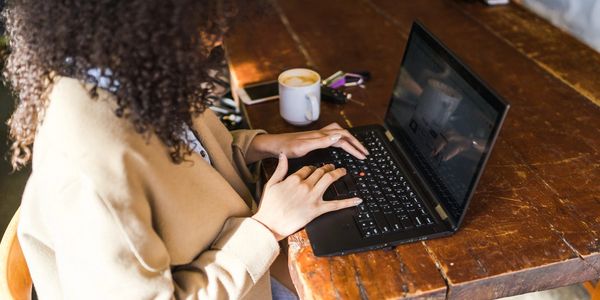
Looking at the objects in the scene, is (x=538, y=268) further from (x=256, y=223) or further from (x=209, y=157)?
(x=209, y=157)

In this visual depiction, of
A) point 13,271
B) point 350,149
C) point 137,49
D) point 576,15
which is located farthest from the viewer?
point 576,15

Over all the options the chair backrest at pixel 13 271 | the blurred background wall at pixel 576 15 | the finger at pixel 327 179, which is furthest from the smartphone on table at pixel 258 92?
the blurred background wall at pixel 576 15

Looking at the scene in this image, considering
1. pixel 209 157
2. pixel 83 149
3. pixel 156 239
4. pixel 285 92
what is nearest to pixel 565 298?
pixel 285 92

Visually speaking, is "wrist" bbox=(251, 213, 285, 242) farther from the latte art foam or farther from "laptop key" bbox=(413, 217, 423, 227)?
the latte art foam

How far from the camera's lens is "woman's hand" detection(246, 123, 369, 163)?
1005 millimetres

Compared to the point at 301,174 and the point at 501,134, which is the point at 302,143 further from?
the point at 501,134

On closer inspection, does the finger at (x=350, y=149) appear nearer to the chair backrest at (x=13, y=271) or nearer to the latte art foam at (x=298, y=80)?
the latte art foam at (x=298, y=80)

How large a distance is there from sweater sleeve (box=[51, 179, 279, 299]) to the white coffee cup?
402 millimetres

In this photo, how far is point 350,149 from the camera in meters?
1.00

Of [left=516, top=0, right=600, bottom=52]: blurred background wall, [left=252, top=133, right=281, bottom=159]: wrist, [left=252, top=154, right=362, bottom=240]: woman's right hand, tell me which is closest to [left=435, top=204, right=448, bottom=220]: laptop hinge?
[left=252, top=154, right=362, bottom=240]: woman's right hand

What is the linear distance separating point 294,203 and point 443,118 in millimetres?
307

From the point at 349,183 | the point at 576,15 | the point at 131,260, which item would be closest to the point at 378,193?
the point at 349,183

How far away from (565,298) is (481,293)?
951mm

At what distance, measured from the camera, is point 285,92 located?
112 cm
